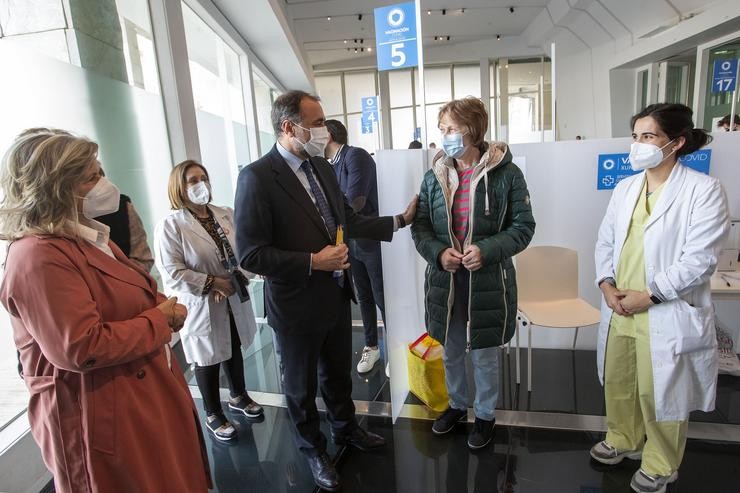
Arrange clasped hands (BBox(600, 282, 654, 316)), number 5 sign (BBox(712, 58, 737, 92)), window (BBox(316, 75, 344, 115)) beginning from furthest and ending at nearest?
1. window (BBox(316, 75, 344, 115))
2. number 5 sign (BBox(712, 58, 737, 92))
3. clasped hands (BBox(600, 282, 654, 316))

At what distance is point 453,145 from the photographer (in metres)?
1.96

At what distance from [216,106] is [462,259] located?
4127 mm

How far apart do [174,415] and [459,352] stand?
1.40 meters

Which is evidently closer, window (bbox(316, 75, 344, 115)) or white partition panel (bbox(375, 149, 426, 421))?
white partition panel (bbox(375, 149, 426, 421))

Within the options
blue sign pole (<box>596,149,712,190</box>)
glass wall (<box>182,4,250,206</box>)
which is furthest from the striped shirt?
glass wall (<box>182,4,250,206</box>)

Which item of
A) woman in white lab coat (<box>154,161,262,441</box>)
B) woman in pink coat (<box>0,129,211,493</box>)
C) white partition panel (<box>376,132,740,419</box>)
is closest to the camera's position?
woman in pink coat (<box>0,129,211,493</box>)

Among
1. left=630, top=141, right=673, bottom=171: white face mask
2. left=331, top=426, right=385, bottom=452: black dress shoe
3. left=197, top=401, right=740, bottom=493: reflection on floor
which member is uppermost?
left=630, top=141, right=673, bottom=171: white face mask

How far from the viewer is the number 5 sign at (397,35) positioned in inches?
83.2

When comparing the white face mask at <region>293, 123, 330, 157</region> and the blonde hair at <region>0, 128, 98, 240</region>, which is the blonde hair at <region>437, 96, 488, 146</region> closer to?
the white face mask at <region>293, 123, 330, 157</region>

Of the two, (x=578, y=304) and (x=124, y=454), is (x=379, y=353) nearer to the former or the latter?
(x=578, y=304)

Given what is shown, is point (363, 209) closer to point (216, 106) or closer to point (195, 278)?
point (195, 278)

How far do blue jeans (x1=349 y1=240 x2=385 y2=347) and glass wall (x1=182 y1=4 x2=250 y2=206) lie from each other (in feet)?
6.90

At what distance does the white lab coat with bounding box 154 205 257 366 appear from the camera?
221 centimetres

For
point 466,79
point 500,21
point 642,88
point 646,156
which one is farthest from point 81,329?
point 466,79
